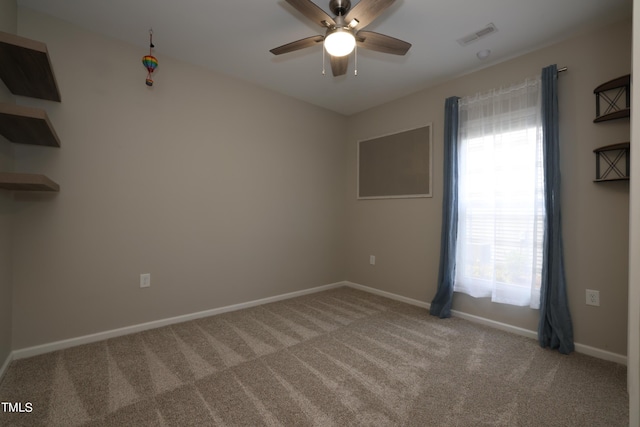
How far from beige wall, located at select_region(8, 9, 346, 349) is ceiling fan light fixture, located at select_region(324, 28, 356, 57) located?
1.52m

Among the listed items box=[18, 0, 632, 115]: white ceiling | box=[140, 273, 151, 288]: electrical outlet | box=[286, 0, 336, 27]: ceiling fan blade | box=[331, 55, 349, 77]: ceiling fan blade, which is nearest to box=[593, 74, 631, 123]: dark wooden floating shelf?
box=[18, 0, 632, 115]: white ceiling

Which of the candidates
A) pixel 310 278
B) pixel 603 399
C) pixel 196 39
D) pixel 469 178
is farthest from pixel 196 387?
pixel 469 178

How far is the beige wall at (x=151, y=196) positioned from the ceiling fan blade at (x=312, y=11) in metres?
1.41

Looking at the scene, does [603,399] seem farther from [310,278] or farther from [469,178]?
[310,278]

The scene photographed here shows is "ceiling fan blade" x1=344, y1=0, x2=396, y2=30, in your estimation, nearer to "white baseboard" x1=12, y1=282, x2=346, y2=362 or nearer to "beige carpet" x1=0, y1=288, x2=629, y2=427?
"beige carpet" x1=0, y1=288, x2=629, y2=427

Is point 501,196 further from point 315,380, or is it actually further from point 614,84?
point 315,380

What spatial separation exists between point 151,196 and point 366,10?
2.27 m

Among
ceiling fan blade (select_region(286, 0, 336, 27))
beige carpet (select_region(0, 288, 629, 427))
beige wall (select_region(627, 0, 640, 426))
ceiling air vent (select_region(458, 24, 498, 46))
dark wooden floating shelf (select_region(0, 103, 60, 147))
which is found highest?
ceiling air vent (select_region(458, 24, 498, 46))

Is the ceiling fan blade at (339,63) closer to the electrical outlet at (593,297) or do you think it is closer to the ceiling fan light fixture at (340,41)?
the ceiling fan light fixture at (340,41)

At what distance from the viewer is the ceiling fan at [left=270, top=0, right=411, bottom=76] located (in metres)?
1.72

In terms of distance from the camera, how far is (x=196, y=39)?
8.13ft

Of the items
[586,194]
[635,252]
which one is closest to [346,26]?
[635,252]

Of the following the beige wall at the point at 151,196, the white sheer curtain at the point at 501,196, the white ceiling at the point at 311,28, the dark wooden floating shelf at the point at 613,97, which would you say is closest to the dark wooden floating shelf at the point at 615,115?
the dark wooden floating shelf at the point at 613,97

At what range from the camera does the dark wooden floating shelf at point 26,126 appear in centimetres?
154
